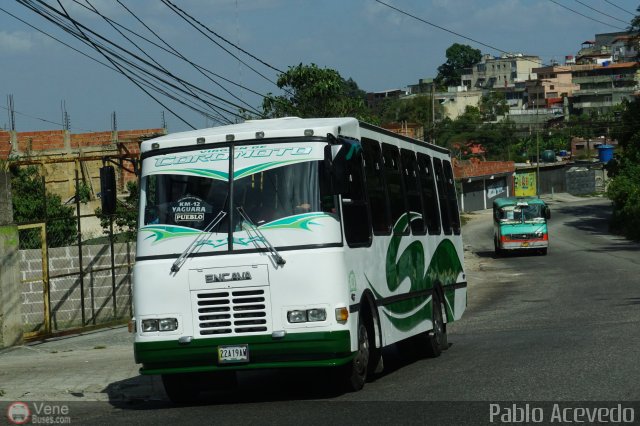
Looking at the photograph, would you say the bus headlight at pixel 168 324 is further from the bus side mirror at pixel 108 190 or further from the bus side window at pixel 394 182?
the bus side window at pixel 394 182

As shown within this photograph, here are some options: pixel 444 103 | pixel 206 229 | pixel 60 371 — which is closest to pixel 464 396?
pixel 206 229

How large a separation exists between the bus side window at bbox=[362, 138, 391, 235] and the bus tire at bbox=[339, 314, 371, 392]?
1376mm

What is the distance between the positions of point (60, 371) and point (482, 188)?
9364 centimetres

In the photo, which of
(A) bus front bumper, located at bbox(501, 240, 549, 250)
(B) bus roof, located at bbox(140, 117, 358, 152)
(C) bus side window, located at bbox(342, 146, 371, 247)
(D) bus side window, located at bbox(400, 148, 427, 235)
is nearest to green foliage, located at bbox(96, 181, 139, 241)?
(D) bus side window, located at bbox(400, 148, 427, 235)

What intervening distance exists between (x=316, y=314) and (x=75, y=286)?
14.1 m

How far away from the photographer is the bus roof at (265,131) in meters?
12.0

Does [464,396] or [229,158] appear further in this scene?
[229,158]

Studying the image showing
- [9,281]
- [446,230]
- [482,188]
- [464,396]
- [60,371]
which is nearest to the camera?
[464,396]

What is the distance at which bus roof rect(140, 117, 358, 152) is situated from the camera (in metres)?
12.0

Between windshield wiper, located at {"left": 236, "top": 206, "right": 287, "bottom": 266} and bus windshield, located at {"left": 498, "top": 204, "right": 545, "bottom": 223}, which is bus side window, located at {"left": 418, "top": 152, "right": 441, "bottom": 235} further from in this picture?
bus windshield, located at {"left": 498, "top": 204, "right": 545, "bottom": 223}

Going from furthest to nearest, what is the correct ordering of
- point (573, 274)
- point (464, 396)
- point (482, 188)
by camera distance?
point (482, 188), point (573, 274), point (464, 396)

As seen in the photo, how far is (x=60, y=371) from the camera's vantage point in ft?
52.1

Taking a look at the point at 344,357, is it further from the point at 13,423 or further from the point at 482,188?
the point at 482,188

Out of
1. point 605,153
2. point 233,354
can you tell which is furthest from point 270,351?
point 605,153
